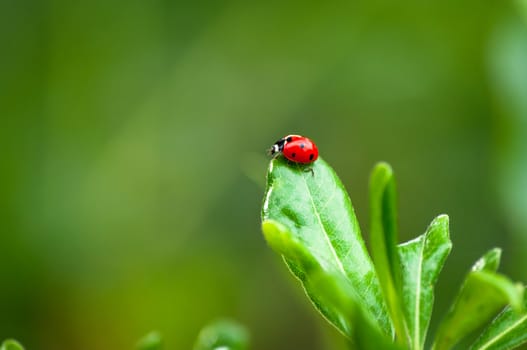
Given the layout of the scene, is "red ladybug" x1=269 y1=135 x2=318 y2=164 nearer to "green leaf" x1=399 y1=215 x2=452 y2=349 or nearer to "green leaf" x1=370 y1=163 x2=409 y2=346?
"green leaf" x1=399 y1=215 x2=452 y2=349

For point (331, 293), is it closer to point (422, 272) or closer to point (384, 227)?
point (384, 227)

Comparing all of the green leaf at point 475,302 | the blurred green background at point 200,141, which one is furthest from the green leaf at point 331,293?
the blurred green background at point 200,141

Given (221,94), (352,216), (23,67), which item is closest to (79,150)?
(23,67)

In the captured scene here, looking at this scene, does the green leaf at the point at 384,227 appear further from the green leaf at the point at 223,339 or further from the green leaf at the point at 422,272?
the green leaf at the point at 223,339

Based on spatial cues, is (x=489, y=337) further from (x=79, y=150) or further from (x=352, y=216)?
(x=79, y=150)

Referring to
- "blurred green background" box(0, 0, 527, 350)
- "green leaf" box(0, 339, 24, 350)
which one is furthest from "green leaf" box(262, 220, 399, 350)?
"blurred green background" box(0, 0, 527, 350)

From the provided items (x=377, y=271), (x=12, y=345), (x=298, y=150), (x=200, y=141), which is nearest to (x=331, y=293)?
(x=377, y=271)
